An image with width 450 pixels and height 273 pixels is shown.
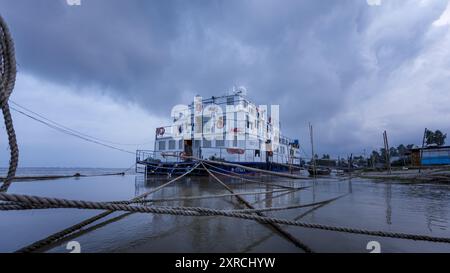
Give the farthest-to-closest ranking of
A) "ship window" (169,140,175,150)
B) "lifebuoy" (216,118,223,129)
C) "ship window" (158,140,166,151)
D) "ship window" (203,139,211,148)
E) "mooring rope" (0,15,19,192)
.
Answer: "ship window" (158,140,166,151)
"ship window" (169,140,175,150)
"lifebuoy" (216,118,223,129)
"ship window" (203,139,211,148)
"mooring rope" (0,15,19,192)

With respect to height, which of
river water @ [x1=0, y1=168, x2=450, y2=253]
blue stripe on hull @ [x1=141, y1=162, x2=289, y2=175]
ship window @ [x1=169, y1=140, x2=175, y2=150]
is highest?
ship window @ [x1=169, y1=140, x2=175, y2=150]

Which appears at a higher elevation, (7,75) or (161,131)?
(161,131)

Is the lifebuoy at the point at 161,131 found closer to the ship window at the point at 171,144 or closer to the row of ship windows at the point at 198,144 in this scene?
the row of ship windows at the point at 198,144

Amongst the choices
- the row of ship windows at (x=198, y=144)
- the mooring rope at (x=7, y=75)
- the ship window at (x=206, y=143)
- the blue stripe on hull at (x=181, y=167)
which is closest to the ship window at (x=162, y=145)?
the row of ship windows at (x=198, y=144)

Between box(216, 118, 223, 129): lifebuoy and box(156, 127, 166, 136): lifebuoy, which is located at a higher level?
box(216, 118, 223, 129): lifebuoy

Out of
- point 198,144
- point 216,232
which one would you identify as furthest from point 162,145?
point 216,232

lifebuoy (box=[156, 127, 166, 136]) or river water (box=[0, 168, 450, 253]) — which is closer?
river water (box=[0, 168, 450, 253])

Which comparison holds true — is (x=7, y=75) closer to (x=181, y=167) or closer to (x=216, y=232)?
(x=216, y=232)

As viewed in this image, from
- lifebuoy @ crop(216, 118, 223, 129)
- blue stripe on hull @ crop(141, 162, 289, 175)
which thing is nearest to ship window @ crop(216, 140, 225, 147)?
lifebuoy @ crop(216, 118, 223, 129)

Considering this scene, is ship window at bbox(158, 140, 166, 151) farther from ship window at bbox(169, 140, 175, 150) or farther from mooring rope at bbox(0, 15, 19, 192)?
mooring rope at bbox(0, 15, 19, 192)
